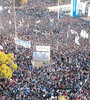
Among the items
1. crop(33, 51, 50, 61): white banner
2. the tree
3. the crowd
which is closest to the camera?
the tree

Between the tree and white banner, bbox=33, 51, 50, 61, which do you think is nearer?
the tree

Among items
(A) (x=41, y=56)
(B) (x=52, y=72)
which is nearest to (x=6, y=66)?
(B) (x=52, y=72)

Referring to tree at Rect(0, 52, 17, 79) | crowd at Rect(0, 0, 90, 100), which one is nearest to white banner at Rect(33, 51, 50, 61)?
crowd at Rect(0, 0, 90, 100)

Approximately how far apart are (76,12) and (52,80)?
3408cm

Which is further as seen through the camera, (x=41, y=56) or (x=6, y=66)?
(x=41, y=56)

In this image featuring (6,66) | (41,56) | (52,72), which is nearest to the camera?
(6,66)

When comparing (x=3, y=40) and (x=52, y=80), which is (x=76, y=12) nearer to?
(x=3, y=40)

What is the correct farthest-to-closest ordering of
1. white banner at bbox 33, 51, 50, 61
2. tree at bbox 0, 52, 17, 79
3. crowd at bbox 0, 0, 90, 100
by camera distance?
white banner at bbox 33, 51, 50, 61 → crowd at bbox 0, 0, 90, 100 → tree at bbox 0, 52, 17, 79

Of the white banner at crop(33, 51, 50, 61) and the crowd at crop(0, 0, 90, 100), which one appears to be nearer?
the crowd at crop(0, 0, 90, 100)

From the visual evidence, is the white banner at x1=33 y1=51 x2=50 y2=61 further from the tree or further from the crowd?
the tree

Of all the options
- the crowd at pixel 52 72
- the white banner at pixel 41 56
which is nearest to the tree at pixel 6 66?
the crowd at pixel 52 72

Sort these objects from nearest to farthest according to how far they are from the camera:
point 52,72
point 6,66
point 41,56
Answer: point 6,66
point 52,72
point 41,56

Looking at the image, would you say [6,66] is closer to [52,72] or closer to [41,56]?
[52,72]

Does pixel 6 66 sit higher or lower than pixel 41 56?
higher
